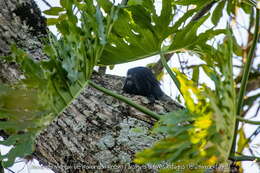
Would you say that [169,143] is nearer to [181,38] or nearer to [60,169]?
[60,169]

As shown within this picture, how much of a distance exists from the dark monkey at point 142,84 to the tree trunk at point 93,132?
0.05 m

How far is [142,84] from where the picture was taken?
2.26m

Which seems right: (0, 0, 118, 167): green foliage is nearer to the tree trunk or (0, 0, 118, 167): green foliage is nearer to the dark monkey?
the tree trunk

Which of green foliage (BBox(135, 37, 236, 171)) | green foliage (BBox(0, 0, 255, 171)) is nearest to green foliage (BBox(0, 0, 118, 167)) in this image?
green foliage (BBox(0, 0, 255, 171))

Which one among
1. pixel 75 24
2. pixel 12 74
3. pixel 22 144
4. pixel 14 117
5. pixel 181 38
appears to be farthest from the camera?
pixel 181 38

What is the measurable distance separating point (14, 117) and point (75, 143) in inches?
12.0

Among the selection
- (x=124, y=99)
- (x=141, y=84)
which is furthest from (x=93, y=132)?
(x=141, y=84)

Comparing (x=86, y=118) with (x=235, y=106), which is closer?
(x=235, y=106)

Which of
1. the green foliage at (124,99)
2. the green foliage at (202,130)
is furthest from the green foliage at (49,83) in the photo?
the green foliage at (202,130)

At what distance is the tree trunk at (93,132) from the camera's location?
5.73 ft

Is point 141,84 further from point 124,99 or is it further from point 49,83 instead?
point 49,83

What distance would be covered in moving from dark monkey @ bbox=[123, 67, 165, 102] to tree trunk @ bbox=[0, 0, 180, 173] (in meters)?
0.05

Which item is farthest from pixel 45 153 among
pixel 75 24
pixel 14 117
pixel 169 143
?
pixel 169 143

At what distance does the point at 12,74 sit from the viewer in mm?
2070
